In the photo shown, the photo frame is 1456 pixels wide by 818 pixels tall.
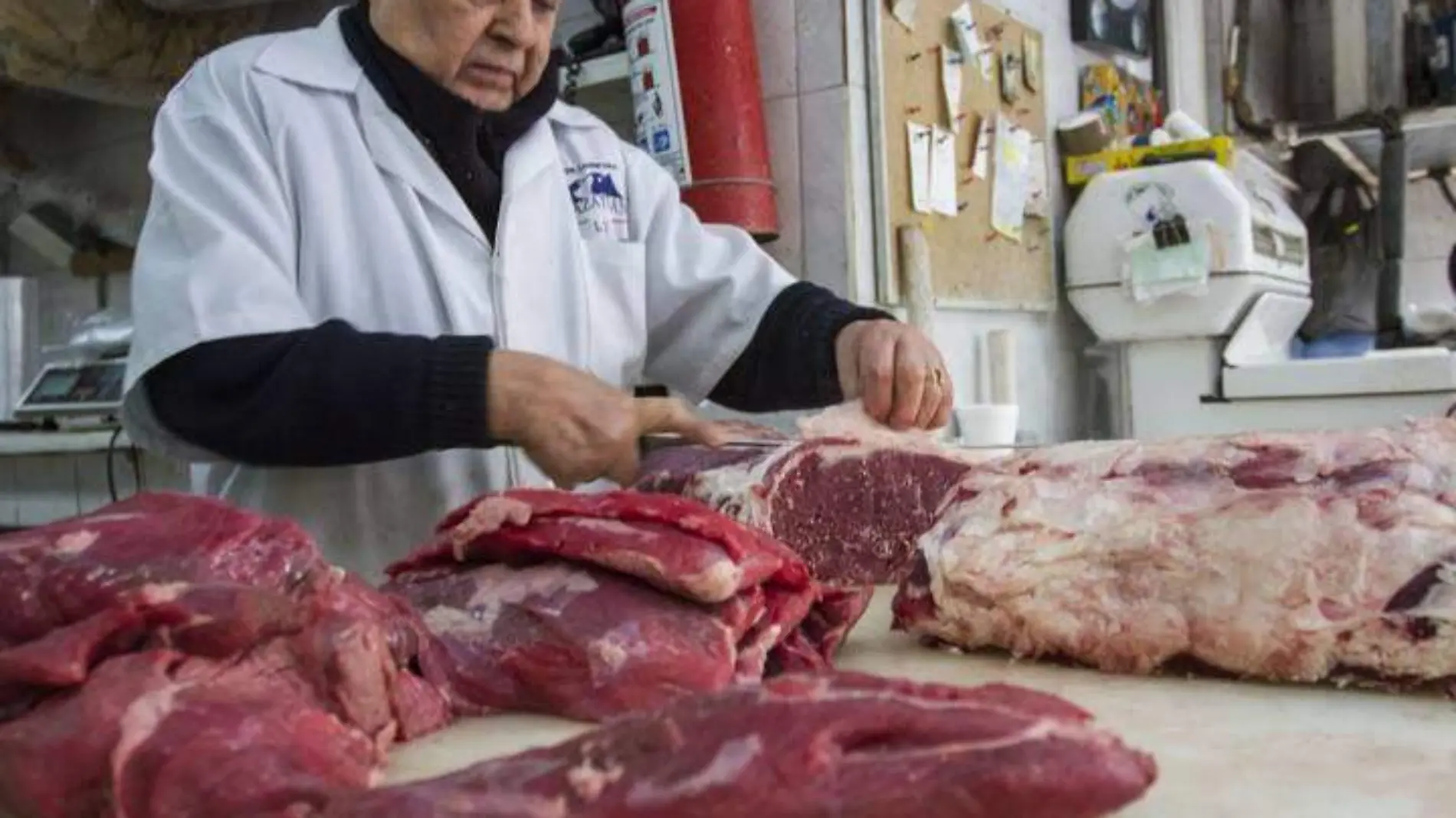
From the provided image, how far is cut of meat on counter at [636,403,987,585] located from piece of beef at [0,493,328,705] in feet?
2.27

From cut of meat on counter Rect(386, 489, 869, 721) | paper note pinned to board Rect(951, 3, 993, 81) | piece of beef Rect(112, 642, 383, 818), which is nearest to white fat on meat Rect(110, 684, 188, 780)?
piece of beef Rect(112, 642, 383, 818)

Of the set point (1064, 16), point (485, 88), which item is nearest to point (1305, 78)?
point (1064, 16)

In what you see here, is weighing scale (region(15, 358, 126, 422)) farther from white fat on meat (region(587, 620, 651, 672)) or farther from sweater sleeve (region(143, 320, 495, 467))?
white fat on meat (region(587, 620, 651, 672))

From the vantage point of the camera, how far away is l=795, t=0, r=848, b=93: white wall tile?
3.31 meters

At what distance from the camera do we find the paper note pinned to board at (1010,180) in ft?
13.2

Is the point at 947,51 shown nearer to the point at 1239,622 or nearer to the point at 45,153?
the point at 1239,622

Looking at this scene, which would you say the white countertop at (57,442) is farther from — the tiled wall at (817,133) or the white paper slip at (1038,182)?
the white paper slip at (1038,182)

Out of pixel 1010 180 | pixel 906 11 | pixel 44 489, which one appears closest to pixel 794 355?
pixel 906 11

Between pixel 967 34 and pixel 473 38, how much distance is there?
201 centimetres

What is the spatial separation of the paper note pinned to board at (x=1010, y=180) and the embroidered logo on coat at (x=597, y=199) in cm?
172

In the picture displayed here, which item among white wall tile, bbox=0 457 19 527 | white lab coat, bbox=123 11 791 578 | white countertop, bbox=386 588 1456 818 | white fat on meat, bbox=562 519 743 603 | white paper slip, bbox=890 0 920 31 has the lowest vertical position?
white wall tile, bbox=0 457 19 527

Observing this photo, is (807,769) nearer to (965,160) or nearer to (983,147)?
(965,160)

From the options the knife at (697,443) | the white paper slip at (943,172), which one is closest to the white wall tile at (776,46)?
the white paper slip at (943,172)

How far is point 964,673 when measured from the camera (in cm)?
142
